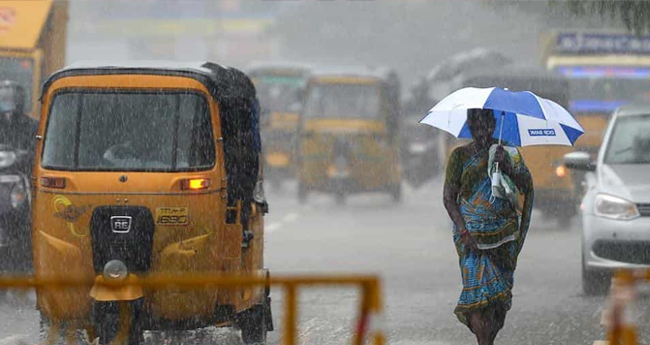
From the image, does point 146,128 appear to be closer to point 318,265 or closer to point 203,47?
point 318,265

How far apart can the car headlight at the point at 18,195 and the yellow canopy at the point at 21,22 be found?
418cm

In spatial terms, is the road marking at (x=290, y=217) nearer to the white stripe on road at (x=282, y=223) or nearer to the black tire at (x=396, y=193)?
the white stripe on road at (x=282, y=223)

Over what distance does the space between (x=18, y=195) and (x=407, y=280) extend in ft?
13.3

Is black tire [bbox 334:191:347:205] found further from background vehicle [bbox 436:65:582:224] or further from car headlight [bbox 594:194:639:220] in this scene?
car headlight [bbox 594:194:639:220]

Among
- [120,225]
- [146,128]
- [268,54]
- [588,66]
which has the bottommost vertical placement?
[120,225]

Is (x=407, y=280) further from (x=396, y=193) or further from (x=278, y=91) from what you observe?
(x=278, y=91)

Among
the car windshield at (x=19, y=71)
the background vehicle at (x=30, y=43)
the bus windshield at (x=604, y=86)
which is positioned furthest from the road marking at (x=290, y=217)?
the car windshield at (x=19, y=71)

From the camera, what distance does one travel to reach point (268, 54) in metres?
83.6

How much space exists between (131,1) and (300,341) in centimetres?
8058

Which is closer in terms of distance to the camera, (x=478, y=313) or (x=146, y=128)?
(x=478, y=313)

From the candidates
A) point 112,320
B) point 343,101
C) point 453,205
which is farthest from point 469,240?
point 343,101

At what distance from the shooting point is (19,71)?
1723cm

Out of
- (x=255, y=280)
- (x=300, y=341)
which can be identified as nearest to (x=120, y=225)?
(x=300, y=341)

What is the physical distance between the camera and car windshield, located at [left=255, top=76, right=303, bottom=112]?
4084 cm
